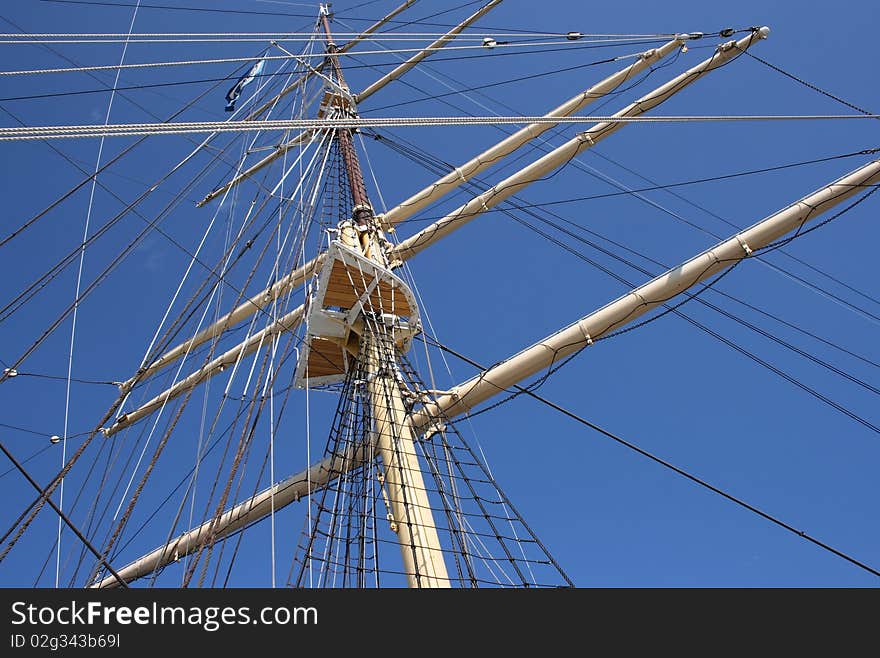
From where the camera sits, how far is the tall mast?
479 cm

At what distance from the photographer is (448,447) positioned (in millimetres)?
5871

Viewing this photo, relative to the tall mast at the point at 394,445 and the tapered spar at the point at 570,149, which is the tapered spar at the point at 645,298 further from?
the tapered spar at the point at 570,149

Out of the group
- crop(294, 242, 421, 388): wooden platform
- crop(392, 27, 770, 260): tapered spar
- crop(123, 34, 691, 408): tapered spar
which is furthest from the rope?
crop(123, 34, 691, 408): tapered spar

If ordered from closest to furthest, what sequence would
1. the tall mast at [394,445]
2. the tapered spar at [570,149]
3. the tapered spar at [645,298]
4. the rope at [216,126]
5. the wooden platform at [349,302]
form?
the rope at [216,126], the tall mast at [394,445], the wooden platform at [349,302], the tapered spar at [645,298], the tapered spar at [570,149]

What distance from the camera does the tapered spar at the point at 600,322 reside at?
297 inches

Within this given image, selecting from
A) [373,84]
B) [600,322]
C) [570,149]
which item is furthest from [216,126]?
[373,84]

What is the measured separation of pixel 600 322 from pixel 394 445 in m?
3.30

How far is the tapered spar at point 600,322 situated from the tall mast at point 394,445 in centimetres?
101

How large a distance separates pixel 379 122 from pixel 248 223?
508 centimetres

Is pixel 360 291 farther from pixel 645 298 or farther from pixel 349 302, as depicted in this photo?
pixel 645 298

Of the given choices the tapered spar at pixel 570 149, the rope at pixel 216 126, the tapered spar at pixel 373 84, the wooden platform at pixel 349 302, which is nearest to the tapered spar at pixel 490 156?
the tapered spar at pixel 570 149
